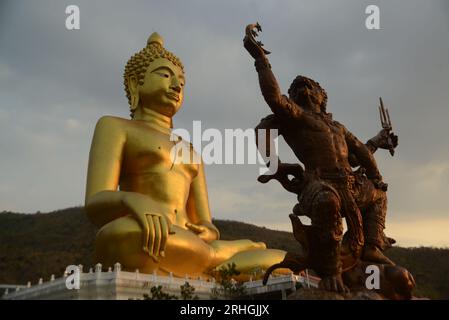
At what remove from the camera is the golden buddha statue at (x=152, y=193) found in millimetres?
9531

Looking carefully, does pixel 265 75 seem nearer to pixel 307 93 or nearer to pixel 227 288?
pixel 307 93

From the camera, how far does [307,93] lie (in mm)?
5391

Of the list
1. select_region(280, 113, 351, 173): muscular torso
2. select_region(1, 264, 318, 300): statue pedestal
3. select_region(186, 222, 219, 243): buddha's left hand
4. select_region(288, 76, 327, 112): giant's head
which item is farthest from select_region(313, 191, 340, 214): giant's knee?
select_region(186, 222, 219, 243): buddha's left hand

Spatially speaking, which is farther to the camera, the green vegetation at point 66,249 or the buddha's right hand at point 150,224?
the green vegetation at point 66,249

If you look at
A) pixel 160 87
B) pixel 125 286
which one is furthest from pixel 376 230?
pixel 160 87

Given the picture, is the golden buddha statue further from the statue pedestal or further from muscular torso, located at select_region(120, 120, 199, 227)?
the statue pedestal

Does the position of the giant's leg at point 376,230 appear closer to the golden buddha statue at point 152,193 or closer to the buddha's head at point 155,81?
the golden buddha statue at point 152,193

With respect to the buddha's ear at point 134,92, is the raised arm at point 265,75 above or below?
below

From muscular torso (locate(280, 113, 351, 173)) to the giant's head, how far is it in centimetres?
26

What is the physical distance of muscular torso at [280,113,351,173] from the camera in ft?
16.4

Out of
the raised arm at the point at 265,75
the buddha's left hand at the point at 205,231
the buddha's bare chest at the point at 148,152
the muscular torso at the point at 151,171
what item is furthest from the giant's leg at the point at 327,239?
the buddha's bare chest at the point at 148,152

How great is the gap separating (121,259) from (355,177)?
5806 mm

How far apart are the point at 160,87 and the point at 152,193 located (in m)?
2.64
